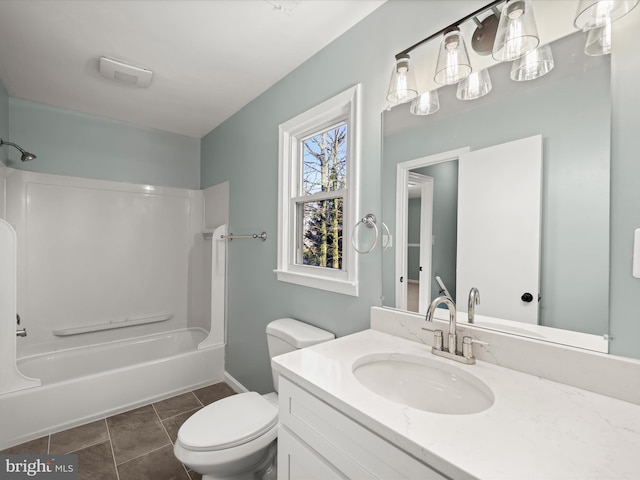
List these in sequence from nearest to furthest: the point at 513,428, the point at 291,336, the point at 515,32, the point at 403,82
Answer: the point at 513,428
the point at 515,32
the point at 403,82
the point at 291,336

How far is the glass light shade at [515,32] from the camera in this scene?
0.95 metres

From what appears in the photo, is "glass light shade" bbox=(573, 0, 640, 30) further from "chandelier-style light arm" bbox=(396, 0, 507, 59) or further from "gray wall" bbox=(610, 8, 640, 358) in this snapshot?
"chandelier-style light arm" bbox=(396, 0, 507, 59)

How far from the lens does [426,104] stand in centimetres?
130

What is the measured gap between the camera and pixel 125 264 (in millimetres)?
2961

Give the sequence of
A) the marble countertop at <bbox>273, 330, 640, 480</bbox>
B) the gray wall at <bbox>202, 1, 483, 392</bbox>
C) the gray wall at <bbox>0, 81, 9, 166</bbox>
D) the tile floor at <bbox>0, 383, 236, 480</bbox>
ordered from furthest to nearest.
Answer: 1. the gray wall at <bbox>0, 81, 9, 166</bbox>
2. the tile floor at <bbox>0, 383, 236, 480</bbox>
3. the gray wall at <bbox>202, 1, 483, 392</bbox>
4. the marble countertop at <bbox>273, 330, 640, 480</bbox>

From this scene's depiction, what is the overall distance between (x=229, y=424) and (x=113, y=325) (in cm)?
205

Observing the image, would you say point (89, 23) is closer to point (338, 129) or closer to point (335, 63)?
point (335, 63)

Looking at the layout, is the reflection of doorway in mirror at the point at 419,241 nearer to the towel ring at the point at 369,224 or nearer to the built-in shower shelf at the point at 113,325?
the towel ring at the point at 369,224

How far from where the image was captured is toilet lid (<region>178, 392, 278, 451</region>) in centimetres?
135

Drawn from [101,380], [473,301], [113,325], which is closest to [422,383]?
[473,301]

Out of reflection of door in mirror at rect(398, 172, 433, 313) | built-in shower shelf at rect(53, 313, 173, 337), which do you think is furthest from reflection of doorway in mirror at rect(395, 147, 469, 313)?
built-in shower shelf at rect(53, 313, 173, 337)

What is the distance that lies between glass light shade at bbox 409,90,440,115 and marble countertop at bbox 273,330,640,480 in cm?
100

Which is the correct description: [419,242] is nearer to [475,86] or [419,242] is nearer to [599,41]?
[475,86]

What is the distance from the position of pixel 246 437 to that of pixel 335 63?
1916mm
